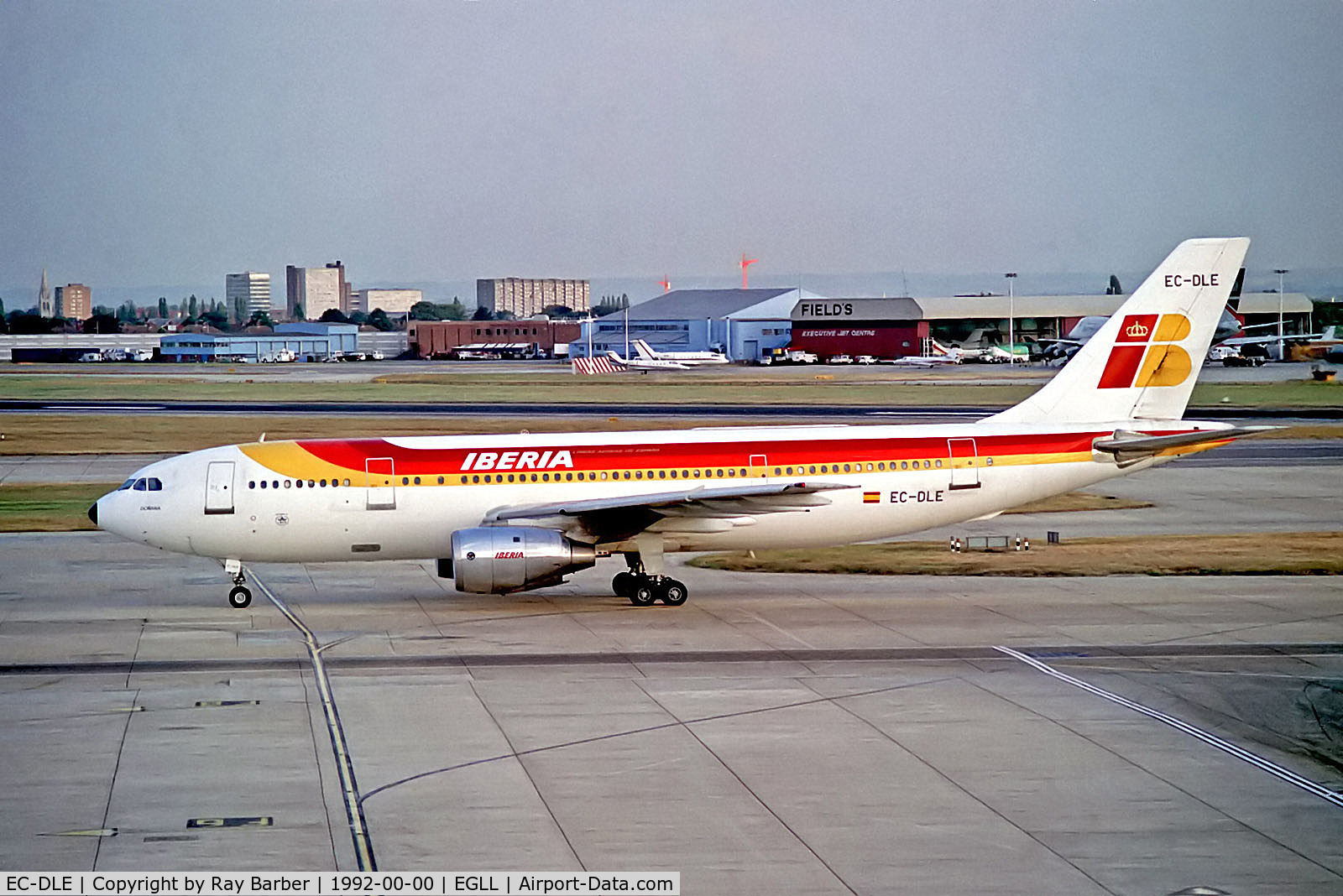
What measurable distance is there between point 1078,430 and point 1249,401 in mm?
66151

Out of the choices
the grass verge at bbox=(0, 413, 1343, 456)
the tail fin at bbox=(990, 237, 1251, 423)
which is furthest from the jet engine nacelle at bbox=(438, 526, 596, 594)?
the grass verge at bbox=(0, 413, 1343, 456)

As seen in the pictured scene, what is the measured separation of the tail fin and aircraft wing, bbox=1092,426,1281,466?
972 millimetres

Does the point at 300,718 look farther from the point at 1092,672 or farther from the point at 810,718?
the point at 1092,672

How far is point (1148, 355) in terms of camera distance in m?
35.0

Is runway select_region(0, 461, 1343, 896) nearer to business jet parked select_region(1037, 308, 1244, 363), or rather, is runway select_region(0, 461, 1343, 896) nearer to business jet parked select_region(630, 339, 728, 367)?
business jet parked select_region(1037, 308, 1244, 363)

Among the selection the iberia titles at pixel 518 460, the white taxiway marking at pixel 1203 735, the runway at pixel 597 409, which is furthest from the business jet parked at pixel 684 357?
the white taxiway marking at pixel 1203 735

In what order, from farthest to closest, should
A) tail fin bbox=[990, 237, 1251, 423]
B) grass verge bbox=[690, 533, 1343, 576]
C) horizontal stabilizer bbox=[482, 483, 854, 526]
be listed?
grass verge bbox=[690, 533, 1343, 576] → tail fin bbox=[990, 237, 1251, 423] → horizontal stabilizer bbox=[482, 483, 854, 526]

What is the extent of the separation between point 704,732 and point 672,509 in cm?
1019

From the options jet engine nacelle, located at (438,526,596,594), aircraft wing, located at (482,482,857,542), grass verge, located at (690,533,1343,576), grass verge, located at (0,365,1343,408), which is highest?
grass verge, located at (0,365,1343,408)

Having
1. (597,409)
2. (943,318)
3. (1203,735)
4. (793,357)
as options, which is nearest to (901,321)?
(943,318)

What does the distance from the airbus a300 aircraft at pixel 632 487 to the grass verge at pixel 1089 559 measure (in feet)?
12.8

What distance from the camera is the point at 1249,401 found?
310 feet

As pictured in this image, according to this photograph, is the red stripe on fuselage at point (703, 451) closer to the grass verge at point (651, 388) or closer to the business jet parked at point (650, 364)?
the grass verge at point (651, 388)

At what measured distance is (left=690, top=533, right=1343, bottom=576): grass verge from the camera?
37.2 meters
